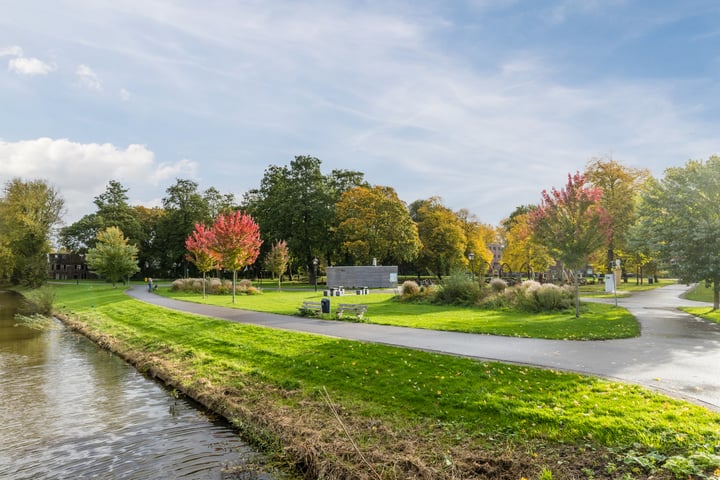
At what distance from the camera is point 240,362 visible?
11.5 meters

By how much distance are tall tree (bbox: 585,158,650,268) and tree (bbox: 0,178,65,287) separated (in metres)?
60.3

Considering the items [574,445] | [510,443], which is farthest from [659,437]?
[510,443]

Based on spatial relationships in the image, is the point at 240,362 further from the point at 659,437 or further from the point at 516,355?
the point at 659,437

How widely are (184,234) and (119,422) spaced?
6092 cm

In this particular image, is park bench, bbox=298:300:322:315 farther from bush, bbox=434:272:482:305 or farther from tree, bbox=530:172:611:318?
tree, bbox=530:172:611:318

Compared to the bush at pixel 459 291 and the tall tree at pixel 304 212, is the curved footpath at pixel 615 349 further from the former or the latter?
the tall tree at pixel 304 212

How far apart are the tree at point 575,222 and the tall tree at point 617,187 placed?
28.0m

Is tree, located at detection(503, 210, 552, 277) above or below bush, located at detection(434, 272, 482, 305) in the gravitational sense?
above

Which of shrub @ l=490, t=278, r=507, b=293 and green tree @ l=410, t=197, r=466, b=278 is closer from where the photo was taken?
shrub @ l=490, t=278, r=507, b=293

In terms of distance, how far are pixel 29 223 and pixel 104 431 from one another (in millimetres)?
53884

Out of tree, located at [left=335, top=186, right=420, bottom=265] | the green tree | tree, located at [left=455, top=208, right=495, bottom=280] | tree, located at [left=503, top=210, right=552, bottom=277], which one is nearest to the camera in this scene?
tree, located at [left=335, top=186, right=420, bottom=265]

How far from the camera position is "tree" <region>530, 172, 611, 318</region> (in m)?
17.6

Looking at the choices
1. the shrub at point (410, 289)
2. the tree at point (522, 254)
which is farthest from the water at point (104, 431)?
the tree at point (522, 254)

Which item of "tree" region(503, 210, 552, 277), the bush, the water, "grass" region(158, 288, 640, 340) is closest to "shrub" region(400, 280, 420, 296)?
the bush
